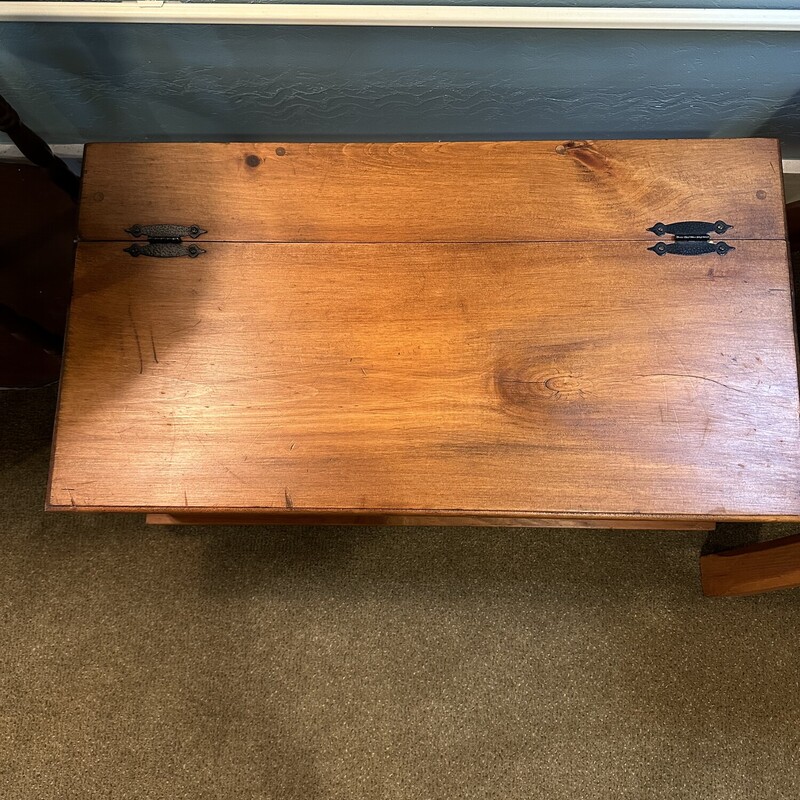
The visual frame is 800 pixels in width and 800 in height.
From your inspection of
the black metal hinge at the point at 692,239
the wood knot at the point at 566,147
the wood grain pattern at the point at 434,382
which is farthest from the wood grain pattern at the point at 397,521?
the wood knot at the point at 566,147

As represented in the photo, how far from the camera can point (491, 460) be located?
0.87 metres

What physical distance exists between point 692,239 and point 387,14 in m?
0.60

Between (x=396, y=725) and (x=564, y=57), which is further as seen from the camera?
(x=396, y=725)

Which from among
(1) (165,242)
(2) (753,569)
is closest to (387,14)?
(1) (165,242)

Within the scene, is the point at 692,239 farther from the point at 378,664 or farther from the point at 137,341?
the point at 378,664

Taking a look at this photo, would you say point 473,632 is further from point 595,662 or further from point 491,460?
point 491,460

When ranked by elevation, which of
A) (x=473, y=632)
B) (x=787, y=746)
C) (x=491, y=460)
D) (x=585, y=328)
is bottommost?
(x=787, y=746)

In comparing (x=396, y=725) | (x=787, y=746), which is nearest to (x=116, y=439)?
(x=396, y=725)

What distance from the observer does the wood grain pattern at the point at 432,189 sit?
0.94m

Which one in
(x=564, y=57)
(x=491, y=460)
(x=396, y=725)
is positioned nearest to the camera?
(x=491, y=460)

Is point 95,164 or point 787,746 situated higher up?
point 95,164

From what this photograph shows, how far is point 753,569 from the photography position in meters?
1.16

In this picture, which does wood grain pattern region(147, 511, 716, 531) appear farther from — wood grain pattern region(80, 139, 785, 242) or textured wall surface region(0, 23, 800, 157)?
textured wall surface region(0, 23, 800, 157)

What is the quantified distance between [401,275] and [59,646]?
109 centimetres
